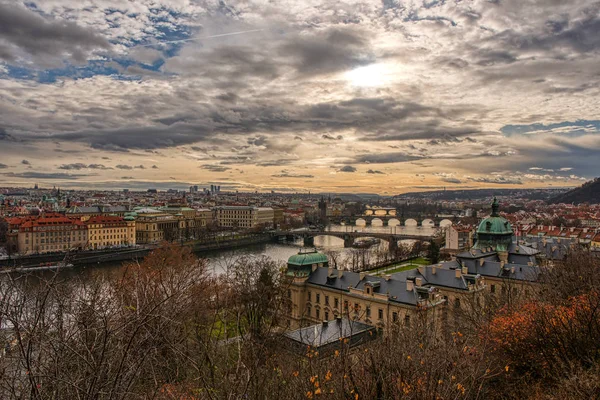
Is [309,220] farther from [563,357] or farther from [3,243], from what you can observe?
[563,357]

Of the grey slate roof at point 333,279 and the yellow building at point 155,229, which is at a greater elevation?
the grey slate roof at point 333,279

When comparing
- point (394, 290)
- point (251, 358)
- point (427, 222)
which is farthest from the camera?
point (427, 222)

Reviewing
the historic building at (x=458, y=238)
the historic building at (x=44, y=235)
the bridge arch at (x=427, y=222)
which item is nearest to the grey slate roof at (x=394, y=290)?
the historic building at (x=458, y=238)

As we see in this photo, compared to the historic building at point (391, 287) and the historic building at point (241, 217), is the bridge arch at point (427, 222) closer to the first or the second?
the historic building at point (241, 217)

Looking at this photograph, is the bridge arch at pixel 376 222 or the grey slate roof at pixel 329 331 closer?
the grey slate roof at pixel 329 331

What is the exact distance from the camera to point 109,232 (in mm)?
51750

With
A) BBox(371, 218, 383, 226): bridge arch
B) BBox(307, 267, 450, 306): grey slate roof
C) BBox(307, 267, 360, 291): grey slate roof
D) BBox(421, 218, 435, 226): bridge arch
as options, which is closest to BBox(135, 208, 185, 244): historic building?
BBox(307, 267, 360, 291): grey slate roof

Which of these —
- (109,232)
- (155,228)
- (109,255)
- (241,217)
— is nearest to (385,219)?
(241,217)

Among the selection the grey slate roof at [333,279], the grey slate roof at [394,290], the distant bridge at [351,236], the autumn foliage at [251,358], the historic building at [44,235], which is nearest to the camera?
the autumn foliage at [251,358]

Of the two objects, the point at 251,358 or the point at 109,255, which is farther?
the point at 109,255

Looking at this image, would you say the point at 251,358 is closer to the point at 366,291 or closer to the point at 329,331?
the point at 329,331

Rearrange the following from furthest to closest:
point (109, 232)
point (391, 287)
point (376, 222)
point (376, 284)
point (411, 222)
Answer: point (376, 222) < point (411, 222) < point (109, 232) < point (376, 284) < point (391, 287)

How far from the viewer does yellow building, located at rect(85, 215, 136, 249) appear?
4972 centimetres

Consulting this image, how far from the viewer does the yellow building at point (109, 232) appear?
163ft
